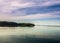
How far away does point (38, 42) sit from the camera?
43.8 feet

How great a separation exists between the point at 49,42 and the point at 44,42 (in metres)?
0.41

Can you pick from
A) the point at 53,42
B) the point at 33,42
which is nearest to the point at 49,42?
the point at 53,42

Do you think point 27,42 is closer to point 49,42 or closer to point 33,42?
point 33,42

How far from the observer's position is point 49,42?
13.2m

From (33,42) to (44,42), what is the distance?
0.92 metres

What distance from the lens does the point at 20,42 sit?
1348 cm

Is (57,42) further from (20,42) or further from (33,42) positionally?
(20,42)

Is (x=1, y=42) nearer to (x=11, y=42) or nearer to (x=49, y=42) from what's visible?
(x=11, y=42)

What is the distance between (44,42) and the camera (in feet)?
43.5

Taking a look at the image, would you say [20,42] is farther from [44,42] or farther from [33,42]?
[44,42]

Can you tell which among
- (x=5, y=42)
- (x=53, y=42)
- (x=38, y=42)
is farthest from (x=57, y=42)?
(x=5, y=42)

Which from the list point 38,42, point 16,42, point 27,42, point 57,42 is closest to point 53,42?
point 57,42

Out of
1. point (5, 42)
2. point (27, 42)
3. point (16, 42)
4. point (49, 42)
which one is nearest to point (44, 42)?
point (49, 42)

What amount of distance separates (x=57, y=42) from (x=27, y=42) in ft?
8.23
